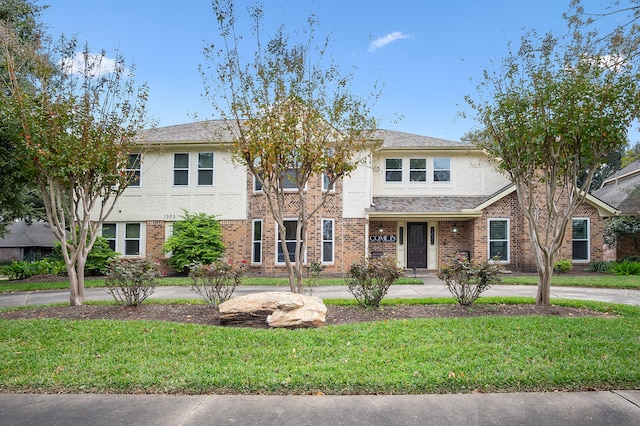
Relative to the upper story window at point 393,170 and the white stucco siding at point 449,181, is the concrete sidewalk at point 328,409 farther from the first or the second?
the upper story window at point 393,170

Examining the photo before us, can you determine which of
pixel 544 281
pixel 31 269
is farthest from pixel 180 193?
pixel 544 281

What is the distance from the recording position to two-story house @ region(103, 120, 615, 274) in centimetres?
1647

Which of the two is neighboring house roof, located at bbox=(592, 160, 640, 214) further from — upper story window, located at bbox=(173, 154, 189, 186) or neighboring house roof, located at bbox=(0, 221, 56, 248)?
neighboring house roof, located at bbox=(0, 221, 56, 248)

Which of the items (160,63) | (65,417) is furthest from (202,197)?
(65,417)

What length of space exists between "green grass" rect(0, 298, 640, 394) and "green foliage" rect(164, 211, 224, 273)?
349 inches

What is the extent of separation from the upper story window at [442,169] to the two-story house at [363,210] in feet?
0.15

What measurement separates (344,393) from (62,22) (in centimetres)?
1035

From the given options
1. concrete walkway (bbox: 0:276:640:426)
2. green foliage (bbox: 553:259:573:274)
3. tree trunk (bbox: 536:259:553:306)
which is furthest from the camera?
green foliage (bbox: 553:259:573:274)

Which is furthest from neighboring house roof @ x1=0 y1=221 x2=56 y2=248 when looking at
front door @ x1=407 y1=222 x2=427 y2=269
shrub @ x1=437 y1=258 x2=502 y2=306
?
shrub @ x1=437 y1=258 x2=502 y2=306

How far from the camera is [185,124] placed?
65.8 feet

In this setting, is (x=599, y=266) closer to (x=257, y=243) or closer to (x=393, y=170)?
(x=393, y=170)

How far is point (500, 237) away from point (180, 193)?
13.7 metres

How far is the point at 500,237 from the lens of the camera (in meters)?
17.0

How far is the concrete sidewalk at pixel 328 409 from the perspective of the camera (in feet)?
11.5
